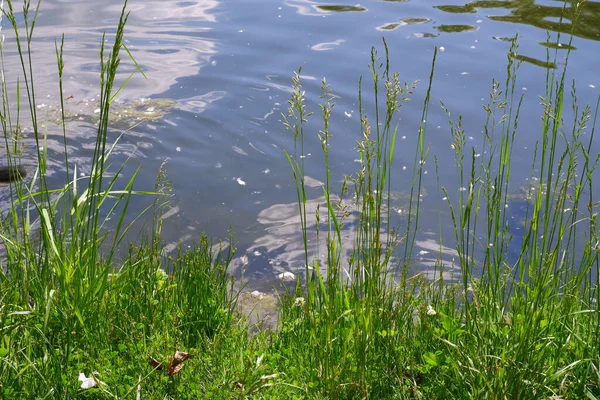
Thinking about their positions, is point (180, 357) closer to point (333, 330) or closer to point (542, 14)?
point (333, 330)

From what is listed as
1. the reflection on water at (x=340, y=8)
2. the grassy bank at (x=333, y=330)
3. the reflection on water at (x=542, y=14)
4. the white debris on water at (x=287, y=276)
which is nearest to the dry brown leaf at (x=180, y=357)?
the grassy bank at (x=333, y=330)

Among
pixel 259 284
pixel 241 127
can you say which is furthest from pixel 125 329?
pixel 241 127

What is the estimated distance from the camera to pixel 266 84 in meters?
7.83

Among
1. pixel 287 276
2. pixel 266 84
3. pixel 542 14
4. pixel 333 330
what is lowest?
pixel 287 276

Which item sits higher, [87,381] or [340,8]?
[340,8]

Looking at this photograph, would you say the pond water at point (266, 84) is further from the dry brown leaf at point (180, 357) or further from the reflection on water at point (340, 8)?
the dry brown leaf at point (180, 357)

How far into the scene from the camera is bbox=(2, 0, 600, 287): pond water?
5945mm

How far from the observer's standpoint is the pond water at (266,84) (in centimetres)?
595

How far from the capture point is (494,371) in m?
2.23

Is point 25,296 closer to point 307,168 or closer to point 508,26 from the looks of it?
point 307,168

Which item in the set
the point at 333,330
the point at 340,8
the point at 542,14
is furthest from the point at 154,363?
the point at 542,14

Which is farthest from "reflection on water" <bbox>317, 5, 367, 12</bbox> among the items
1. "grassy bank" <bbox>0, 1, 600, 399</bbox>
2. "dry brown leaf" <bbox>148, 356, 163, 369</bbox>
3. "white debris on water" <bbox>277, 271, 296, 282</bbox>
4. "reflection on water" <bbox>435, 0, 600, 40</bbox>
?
"dry brown leaf" <bbox>148, 356, 163, 369</bbox>

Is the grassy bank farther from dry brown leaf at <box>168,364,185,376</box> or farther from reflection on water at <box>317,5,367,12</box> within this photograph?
reflection on water at <box>317,5,367,12</box>

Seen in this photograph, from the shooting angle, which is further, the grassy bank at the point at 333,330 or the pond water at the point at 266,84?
the pond water at the point at 266,84
